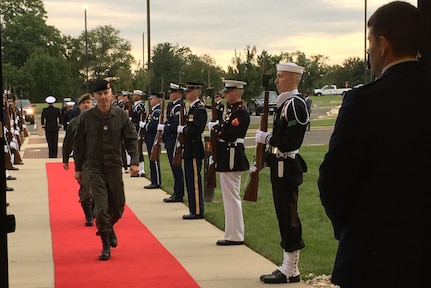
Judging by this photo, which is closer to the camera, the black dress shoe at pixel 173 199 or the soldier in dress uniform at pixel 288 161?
the soldier in dress uniform at pixel 288 161

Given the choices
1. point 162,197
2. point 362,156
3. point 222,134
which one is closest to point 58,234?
point 222,134

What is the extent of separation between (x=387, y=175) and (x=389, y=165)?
42 millimetres

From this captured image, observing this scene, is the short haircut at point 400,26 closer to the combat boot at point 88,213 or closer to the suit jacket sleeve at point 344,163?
the suit jacket sleeve at point 344,163

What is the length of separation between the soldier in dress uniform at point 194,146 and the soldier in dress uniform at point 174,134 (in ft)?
4.28

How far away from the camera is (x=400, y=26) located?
9.86 ft

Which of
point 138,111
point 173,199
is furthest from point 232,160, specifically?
point 138,111

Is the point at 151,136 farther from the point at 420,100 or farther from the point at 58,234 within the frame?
the point at 420,100

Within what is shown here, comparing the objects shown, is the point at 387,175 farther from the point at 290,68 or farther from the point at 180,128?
the point at 180,128

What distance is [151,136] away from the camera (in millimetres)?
14781

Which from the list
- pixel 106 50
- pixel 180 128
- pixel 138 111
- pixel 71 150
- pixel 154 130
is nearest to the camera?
pixel 71 150

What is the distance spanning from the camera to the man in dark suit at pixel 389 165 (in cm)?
296

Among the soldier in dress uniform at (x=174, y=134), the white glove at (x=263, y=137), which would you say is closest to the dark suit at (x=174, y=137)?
the soldier in dress uniform at (x=174, y=134)

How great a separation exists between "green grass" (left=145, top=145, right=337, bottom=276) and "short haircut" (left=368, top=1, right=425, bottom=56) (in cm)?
454

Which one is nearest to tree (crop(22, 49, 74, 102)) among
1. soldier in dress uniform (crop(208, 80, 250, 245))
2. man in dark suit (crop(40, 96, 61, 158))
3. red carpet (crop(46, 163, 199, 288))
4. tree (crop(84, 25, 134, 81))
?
tree (crop(84, 25, 134, 81))
